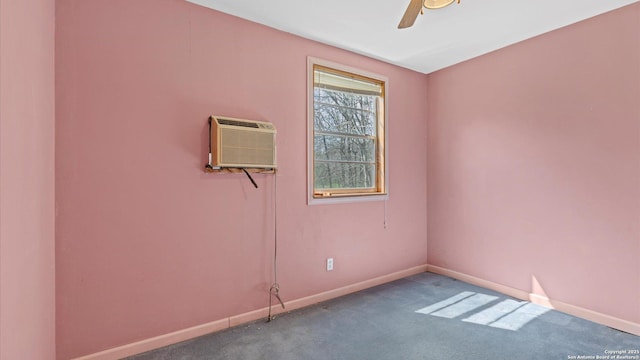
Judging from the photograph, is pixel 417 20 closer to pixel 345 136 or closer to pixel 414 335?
pixel 345 136

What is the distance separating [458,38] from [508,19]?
17.7 inches

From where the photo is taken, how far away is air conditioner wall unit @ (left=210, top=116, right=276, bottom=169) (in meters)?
2.32

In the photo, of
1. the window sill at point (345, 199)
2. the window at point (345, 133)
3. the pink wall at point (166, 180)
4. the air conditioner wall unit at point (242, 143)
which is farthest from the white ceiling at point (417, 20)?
the window sill at point (345, 199)

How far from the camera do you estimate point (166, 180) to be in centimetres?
228

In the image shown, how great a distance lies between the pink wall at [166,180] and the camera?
6.52 feet

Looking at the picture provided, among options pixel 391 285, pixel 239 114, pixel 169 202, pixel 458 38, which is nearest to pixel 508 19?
pixel 458 38

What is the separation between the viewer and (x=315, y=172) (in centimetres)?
315

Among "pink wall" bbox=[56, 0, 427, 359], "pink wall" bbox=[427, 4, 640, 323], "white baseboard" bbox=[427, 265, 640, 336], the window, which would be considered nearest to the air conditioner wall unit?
"pink wall" bbox=[56, 0, 427, 359]

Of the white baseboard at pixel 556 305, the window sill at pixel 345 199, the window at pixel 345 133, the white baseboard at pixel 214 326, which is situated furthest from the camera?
the window at pixel 345 133

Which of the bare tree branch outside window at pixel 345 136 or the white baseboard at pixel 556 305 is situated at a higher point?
the bare tree branch outside window at pixel 345 136

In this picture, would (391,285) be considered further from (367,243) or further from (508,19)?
(508,19)
